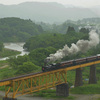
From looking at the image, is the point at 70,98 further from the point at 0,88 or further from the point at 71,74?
the point at 71,74

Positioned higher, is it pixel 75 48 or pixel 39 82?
pixel 75 48

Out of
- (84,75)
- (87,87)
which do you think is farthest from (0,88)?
(84,75)

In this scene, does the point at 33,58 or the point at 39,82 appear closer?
the point at 39,82

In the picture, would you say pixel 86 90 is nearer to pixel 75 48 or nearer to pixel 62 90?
pixel 62 90

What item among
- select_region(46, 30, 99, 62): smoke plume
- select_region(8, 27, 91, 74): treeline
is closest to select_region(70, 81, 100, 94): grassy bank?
select_region(46, 30, 99, 62): smoke plume

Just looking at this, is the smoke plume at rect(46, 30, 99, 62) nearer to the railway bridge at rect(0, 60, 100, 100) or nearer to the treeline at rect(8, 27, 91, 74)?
the railway bridge at rect(0, 60, 100, 100)

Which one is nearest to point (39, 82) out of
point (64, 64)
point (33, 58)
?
point (64, 64)

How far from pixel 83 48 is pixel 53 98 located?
2212 cm

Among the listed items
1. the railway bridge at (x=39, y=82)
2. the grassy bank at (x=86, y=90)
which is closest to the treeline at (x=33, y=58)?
the railway bridge at (x=39, y=82)

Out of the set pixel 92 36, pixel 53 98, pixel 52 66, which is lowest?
pixel 53 98

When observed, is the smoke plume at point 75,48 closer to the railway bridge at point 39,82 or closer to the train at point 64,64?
the train at point 64,64

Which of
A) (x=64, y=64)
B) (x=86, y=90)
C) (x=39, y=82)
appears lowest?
(x=86, y=90)

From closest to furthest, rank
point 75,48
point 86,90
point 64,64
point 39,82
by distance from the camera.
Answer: point 39,82
point 64,64
point 86,90
point 75,48

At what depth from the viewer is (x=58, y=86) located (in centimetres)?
5106
